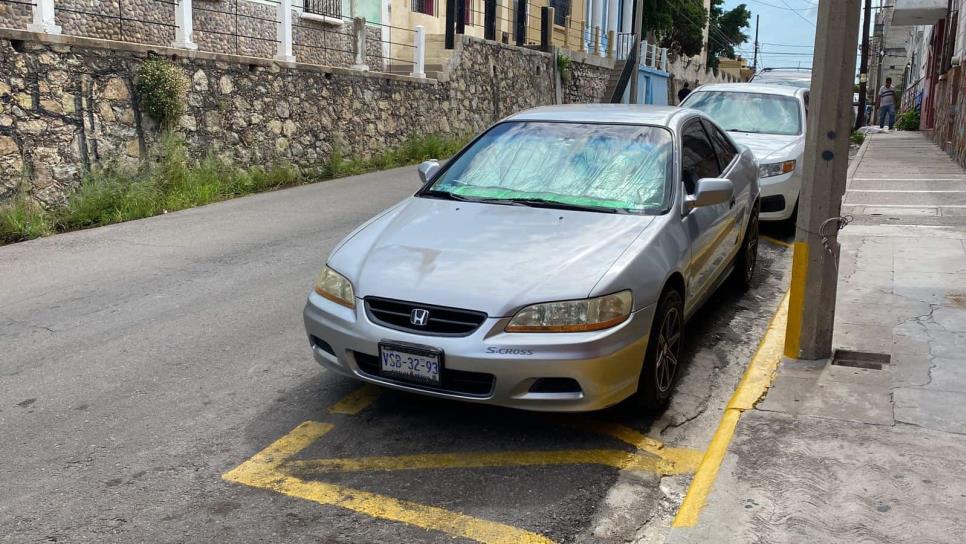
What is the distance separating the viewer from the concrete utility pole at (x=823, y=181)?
17.2 ft

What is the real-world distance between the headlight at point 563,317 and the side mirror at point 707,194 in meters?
1.36

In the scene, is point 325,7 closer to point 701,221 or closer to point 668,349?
point 701,221

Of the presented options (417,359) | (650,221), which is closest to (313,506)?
(417,359)

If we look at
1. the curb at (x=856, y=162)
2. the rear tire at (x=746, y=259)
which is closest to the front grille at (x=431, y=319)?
the rear tire at (x=746, y=259)

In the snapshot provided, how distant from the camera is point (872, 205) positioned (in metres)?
11.8

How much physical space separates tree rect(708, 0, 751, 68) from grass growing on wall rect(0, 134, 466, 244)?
4341 cm

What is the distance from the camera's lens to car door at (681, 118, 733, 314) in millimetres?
5371

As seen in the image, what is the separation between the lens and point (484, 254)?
179 inches

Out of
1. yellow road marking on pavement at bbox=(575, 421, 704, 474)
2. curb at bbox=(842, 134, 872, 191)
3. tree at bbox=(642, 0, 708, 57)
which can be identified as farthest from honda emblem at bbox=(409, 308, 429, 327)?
tree at bbox=(642, 0, 708, 57)

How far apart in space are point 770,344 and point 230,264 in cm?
491

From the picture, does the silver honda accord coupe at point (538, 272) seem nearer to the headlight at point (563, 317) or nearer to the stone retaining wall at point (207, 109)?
the headlight at point (563, 317)

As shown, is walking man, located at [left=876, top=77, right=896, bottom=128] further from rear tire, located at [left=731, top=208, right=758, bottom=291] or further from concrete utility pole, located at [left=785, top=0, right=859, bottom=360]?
concrete utility pole, located at [left=785, top=0, right=859, bottom=360]

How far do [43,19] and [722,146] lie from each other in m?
7.83

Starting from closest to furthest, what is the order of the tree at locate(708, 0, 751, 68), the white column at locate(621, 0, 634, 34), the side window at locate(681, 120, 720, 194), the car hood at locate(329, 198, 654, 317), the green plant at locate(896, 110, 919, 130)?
1. the car hood at locate(329, 198, 654, 317)
2. the side window at locate(681, 120, 720, 194)
3. the green plant at locate(896, 110, 919, 130)
4. the white column at locate(621, 0, 634, 34)
5. the tree at locate(708, 0, 751, 68)
